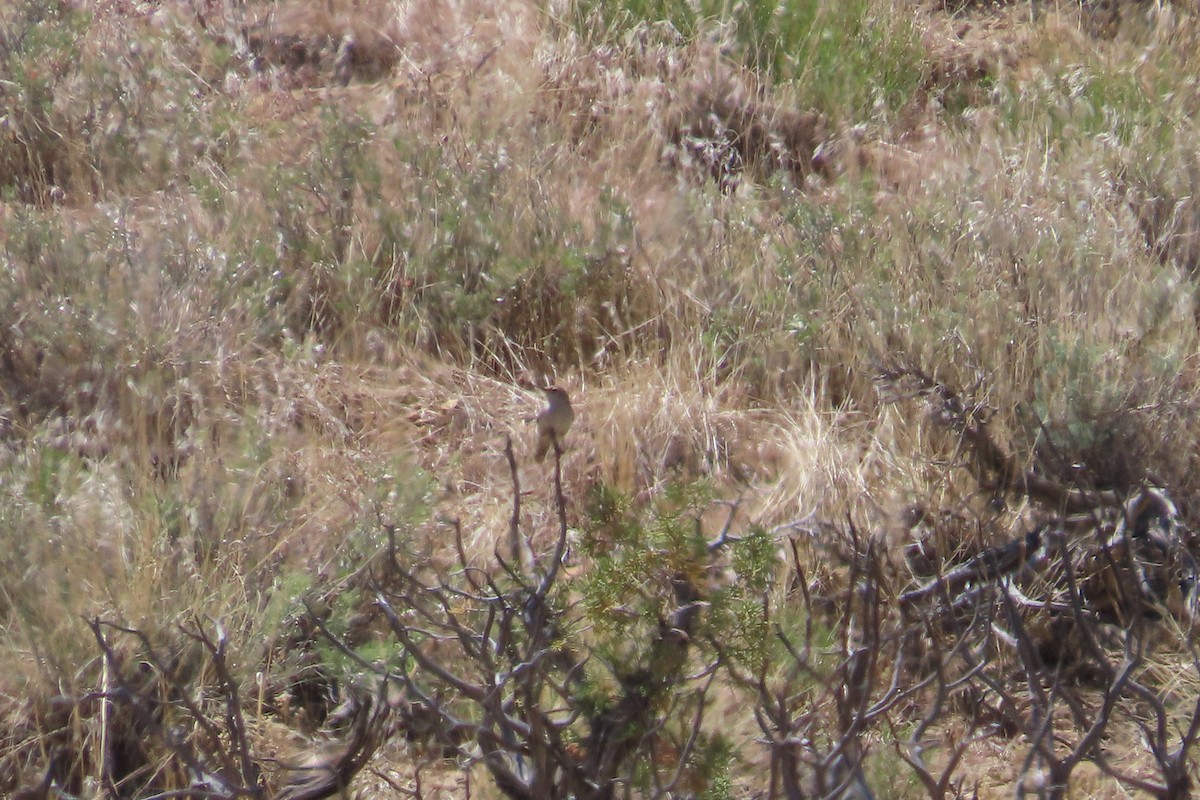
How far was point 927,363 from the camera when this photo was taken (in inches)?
153

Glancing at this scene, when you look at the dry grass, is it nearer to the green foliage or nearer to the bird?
the green foliage

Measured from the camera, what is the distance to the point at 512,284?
14.6 ft

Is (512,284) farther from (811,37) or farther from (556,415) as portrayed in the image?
(811,37)

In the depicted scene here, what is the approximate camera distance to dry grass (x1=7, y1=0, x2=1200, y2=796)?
11.4 ft

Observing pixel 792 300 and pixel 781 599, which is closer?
pixel 781 599

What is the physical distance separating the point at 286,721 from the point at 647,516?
108 centimetres

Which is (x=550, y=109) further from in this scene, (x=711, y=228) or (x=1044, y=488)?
(x=1044, y=488)

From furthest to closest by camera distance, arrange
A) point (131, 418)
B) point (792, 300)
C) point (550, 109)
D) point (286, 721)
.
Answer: point (550, 109)
point (792, 300)
point (131, 418)
point (286, 721)

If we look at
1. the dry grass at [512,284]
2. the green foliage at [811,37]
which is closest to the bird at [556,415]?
the dry grass at [512,284]

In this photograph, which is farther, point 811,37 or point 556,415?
point 811,37

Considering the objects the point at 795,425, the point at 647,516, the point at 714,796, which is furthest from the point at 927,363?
the point at 714,796

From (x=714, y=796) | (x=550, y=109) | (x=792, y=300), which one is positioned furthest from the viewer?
(x=550, y=109)

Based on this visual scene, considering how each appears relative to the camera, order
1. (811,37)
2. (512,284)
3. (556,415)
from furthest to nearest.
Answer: (811,37)
(512,284)
(556,415)

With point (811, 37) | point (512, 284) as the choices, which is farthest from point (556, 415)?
point (811, 37)
